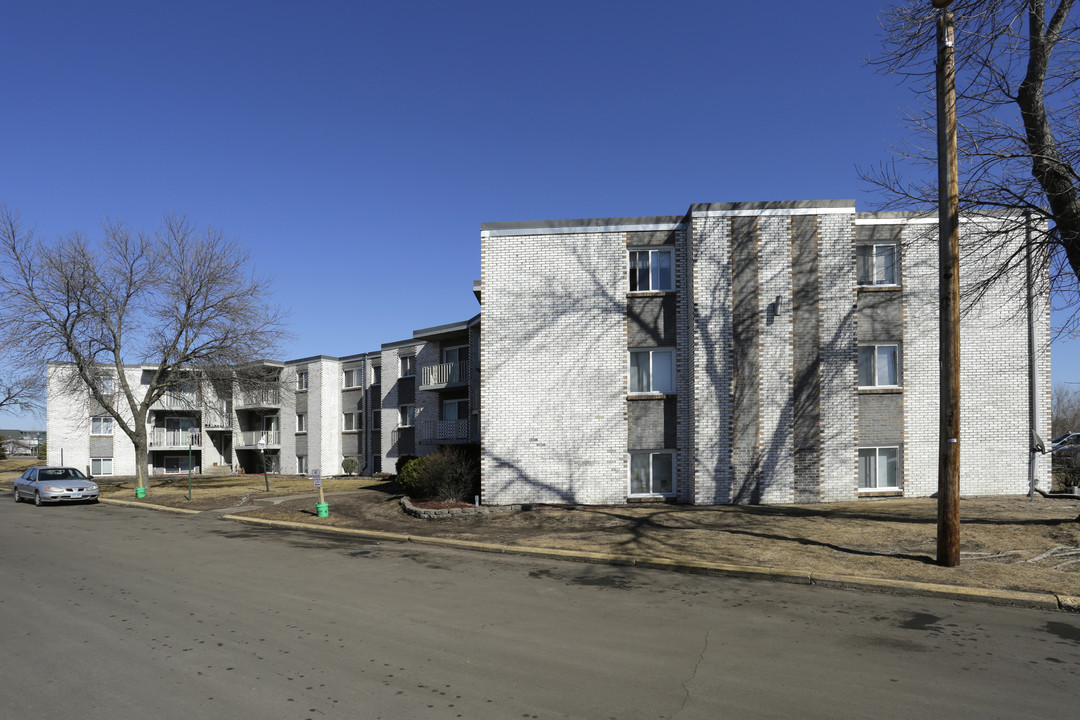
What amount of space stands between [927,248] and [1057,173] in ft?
25.8

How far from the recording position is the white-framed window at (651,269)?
18.9 m

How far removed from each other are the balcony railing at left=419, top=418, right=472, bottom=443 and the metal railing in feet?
6.69

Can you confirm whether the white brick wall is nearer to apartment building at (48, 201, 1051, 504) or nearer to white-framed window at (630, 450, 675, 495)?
apartment building at (48, 201, 1051, 504)

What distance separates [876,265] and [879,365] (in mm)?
2677

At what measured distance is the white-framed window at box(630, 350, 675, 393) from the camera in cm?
1884

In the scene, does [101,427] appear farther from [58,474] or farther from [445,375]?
[445,375]

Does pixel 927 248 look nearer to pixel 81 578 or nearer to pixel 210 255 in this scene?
pixel 81 578

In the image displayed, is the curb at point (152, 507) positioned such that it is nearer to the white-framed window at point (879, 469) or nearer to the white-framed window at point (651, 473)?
the white-framed window at point (651, 473)

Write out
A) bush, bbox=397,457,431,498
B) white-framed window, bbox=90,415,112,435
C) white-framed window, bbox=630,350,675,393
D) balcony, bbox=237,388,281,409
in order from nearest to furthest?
white-framed window, bbox=630,350,675,393
bush, bbox=397,457,431,498
balcony, bbox=237,388,281,409
white-framed window, bbox=90,415,112,435

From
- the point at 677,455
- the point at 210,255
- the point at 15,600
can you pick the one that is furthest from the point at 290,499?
the point at 15,600

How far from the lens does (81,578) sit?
10.4m

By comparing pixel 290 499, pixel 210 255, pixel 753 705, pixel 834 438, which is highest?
pixel 210 255

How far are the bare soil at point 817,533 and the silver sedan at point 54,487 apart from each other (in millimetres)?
10177

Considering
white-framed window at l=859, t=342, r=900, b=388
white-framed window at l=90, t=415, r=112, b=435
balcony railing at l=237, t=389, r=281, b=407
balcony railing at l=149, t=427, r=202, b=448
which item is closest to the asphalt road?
white-framed window at l=859, t=342, r=900, b=388
